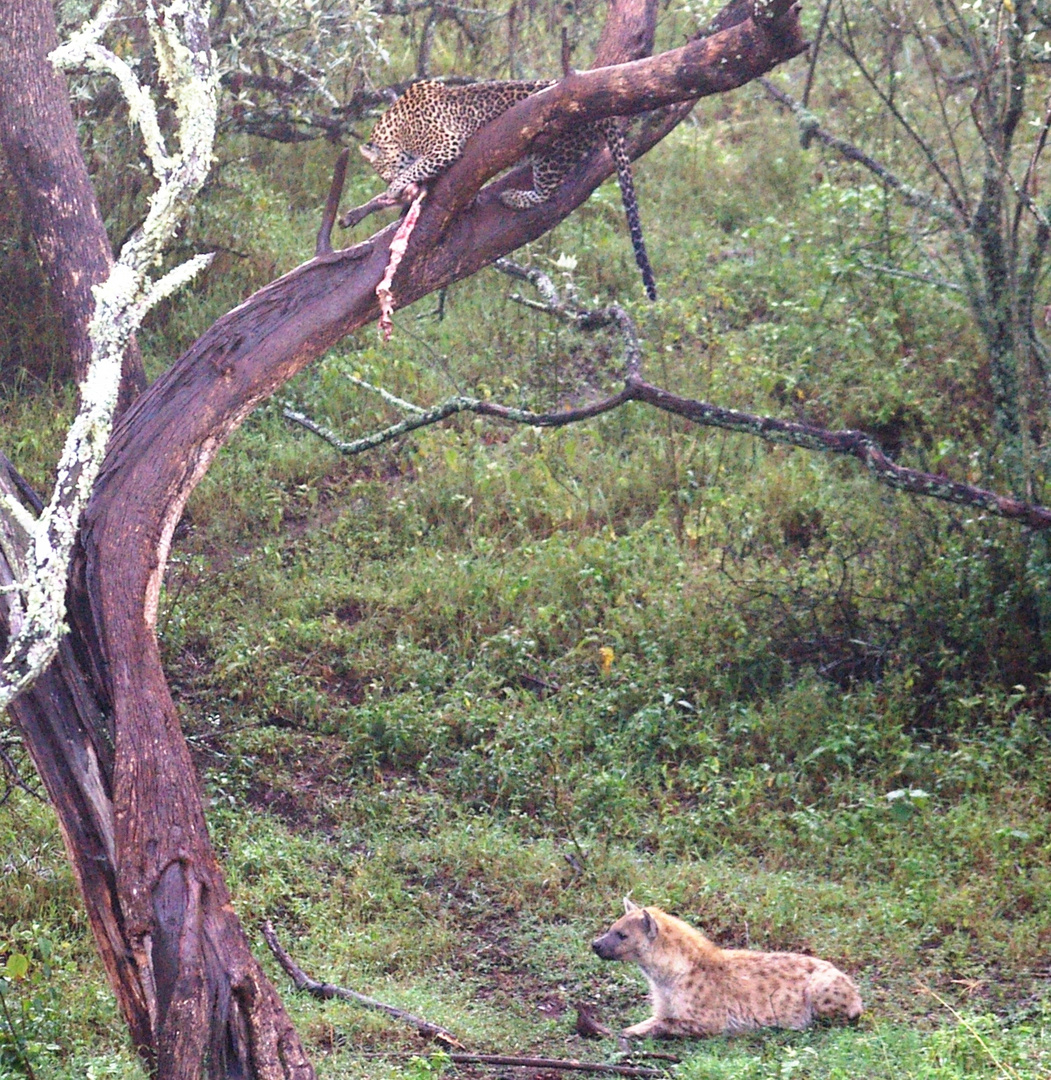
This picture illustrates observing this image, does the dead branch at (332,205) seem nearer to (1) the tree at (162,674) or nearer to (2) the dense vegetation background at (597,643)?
(1) the tree at (162,674)

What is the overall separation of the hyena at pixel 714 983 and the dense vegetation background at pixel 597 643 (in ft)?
0.40

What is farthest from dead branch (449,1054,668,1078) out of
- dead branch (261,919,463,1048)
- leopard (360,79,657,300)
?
leopard (360,79,657,300)

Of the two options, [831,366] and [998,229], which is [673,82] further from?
[831,366]

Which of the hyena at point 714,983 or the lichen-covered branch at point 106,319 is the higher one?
the lichen-covered branch at point 106,319

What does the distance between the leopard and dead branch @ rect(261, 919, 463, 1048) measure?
2951mm

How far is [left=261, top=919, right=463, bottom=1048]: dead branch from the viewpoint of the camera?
4.97m

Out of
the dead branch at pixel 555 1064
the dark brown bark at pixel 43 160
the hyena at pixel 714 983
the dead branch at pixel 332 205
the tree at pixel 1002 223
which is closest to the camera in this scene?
the dead branch at pixel 555 1064

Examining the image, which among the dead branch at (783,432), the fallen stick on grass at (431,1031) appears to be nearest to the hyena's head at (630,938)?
the fallen stick on grass at (431,1031)

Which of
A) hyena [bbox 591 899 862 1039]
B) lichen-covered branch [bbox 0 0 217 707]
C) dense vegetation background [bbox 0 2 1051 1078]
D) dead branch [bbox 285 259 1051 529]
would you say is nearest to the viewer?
lichen-covered branch [bbox 0 0 217 707]

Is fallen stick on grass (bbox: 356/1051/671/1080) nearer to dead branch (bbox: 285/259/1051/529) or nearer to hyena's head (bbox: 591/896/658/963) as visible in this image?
hyena's head (bbox: 591/896/658/963)

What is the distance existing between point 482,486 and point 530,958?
3.83m

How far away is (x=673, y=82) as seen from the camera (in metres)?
4.79

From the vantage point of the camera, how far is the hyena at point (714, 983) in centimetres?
504

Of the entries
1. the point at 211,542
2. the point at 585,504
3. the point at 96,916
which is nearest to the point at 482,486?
the point at 585,504
